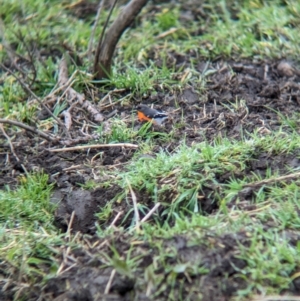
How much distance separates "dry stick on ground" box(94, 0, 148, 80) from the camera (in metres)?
5.91

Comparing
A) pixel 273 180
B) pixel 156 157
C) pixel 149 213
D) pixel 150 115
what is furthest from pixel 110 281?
pixel 150 115

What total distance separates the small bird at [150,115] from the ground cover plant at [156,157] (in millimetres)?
59

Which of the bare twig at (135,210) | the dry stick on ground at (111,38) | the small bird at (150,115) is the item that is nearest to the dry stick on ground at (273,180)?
the bare twig at (135,210)

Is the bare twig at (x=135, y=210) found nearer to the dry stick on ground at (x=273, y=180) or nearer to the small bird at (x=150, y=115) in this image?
the dry stick on ground at (x=273, y=180)

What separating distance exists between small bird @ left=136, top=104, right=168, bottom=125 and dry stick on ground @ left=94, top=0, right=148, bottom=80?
636mm

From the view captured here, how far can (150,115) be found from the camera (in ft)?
18.1

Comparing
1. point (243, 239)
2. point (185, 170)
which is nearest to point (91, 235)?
point (185, 170)

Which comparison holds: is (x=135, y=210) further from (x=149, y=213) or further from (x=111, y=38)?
(x=111, y=38)

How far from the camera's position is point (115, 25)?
597 centimetres

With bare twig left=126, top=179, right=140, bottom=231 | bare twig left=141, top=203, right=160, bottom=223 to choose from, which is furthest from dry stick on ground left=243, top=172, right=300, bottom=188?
bare twig left=126, top=179, right=140, bottom=231

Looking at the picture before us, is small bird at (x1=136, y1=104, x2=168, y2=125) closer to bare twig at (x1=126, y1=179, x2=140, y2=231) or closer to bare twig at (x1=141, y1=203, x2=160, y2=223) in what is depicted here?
bare twig at (x1=126, y1=179, x2=140, y2=231)

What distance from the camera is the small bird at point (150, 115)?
5.48 m

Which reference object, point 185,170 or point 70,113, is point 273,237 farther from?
point 70,113

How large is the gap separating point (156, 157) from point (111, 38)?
144 cm
